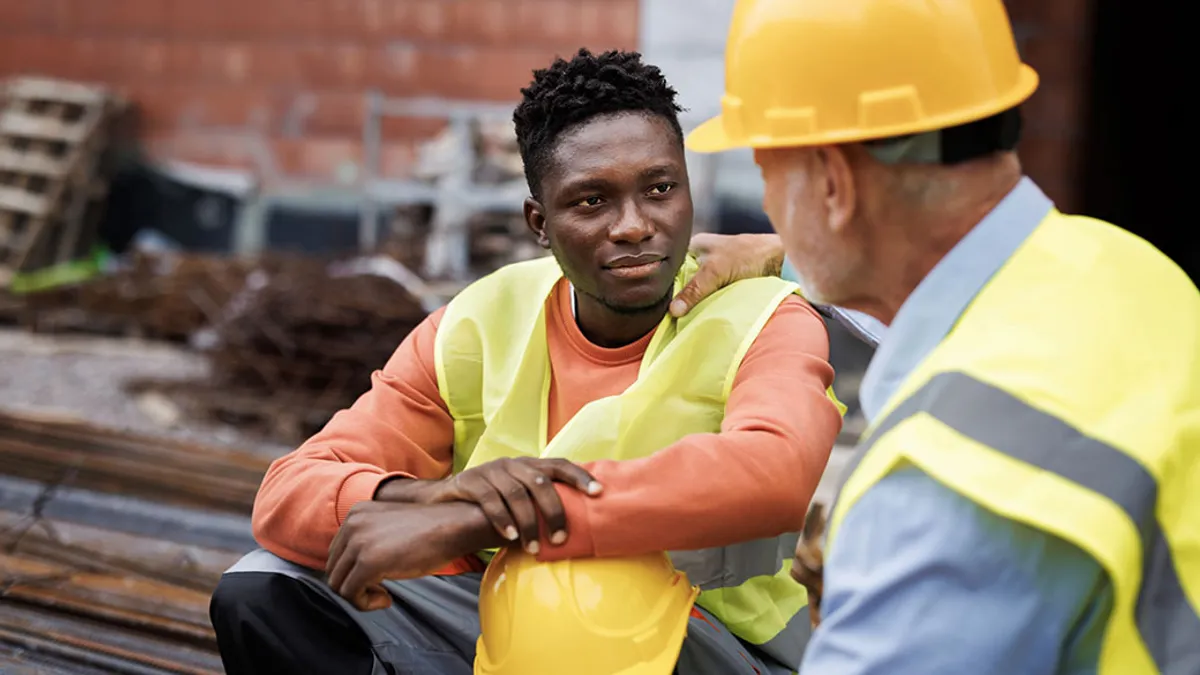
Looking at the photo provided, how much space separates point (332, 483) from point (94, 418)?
437 cm

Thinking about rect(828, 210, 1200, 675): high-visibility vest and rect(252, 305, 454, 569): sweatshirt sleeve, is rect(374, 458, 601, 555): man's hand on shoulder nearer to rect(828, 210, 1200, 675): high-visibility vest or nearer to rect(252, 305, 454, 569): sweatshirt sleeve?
rect(252, 305, 454, 569): sweatshirt sleeve

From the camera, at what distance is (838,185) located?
4.78ft

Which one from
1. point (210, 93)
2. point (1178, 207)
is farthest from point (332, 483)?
point (1178, 207)

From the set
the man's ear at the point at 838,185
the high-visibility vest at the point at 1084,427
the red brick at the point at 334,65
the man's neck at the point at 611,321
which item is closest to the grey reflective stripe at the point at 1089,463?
the high-visibility vest at the point at 1084,427

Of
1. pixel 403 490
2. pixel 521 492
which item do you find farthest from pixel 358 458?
pixel 521 492

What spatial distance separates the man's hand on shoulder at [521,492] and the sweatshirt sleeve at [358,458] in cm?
21

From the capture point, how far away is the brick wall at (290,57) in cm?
809

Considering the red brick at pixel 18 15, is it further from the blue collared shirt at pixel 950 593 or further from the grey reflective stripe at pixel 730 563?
the blue collared shirt at pixel 950 593

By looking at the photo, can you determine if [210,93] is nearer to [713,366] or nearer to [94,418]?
[94,418]

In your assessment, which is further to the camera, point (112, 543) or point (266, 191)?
point (266, 191)

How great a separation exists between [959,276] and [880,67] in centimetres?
24

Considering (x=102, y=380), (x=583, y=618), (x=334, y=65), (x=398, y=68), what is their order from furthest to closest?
1. (x=334, y=65)
2. (x=398, y=68)
3. (x=102, y=380)
4. (x=583, y=618)

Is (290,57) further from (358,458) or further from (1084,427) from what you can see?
(1084,427)

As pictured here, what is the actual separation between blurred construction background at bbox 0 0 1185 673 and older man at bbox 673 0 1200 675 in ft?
9.09
